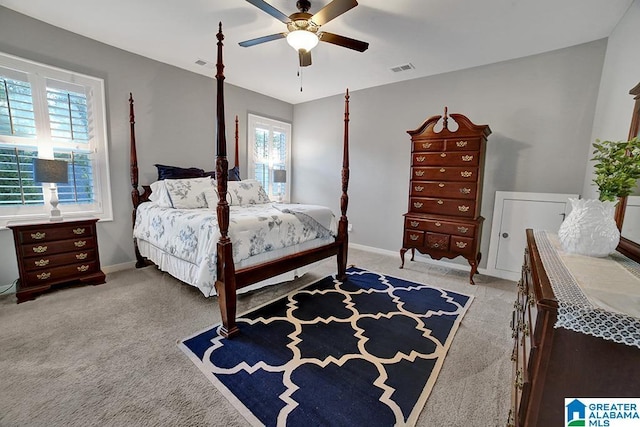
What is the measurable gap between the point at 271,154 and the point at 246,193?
65.9 inches

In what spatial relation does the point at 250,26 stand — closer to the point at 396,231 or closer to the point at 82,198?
the point at 82,198

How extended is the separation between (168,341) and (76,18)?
3.12 meters

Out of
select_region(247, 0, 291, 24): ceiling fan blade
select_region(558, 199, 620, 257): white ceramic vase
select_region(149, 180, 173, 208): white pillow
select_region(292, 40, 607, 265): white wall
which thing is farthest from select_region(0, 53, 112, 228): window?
select_region(558, 199, 620, 257): white ceramic vase

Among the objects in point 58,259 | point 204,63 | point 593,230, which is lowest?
point 58,259

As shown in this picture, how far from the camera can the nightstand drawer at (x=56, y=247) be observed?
2451mm

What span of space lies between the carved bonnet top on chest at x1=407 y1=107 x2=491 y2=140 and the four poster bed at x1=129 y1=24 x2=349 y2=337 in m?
1.14

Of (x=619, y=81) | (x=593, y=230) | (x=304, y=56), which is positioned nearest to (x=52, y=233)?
(x=304, y=56)

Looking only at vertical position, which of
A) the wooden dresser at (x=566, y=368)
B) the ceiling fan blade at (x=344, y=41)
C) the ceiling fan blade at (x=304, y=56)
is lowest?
the wooden dresser at (x=566, y=368)

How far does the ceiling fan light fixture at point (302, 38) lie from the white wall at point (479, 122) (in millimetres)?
2178

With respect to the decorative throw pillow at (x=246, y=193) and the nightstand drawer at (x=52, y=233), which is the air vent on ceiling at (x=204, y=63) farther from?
the nightstand drawer at (x=52, y=233)

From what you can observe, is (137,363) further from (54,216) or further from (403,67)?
(403,67)

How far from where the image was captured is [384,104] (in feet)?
13.6

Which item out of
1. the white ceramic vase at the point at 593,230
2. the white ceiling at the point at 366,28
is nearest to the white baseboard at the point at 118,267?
the white ceiling at the point at 366,28

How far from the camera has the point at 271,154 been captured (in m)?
5.04
